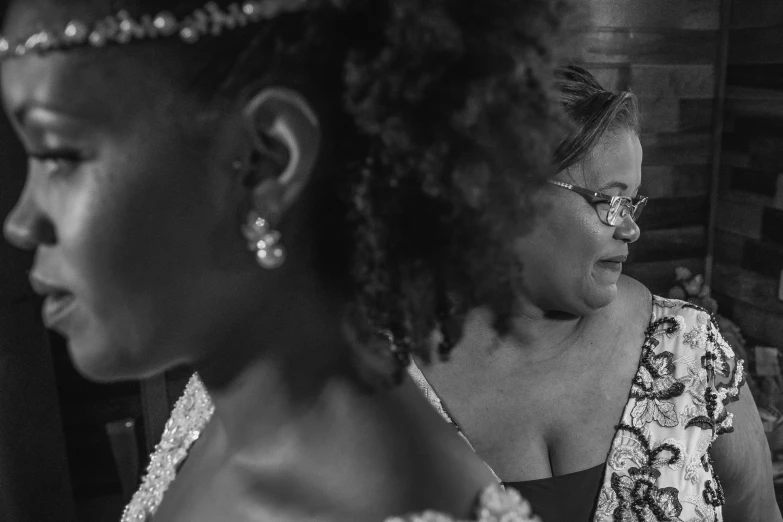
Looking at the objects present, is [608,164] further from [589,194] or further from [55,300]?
[55,300]

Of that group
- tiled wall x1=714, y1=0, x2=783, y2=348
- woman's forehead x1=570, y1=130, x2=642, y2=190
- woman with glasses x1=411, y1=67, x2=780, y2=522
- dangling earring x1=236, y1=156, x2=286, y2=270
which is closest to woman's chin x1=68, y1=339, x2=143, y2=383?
dangling earring x1=236, y1=156, x2=286, y2=270

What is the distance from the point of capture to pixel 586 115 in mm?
1383

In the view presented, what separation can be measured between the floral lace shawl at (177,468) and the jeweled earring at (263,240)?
0.32 meters

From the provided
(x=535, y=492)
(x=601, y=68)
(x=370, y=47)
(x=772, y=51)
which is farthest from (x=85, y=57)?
(x=772, y=51)

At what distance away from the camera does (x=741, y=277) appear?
3094 mm

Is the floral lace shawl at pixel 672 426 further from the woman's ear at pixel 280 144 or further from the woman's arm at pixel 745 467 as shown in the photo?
the woman's ear at pixel 280 144

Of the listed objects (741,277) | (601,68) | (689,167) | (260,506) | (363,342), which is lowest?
(741,277)

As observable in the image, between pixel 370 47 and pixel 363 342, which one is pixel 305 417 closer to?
pixel 363 342

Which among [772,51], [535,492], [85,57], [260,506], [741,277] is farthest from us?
[741,277]

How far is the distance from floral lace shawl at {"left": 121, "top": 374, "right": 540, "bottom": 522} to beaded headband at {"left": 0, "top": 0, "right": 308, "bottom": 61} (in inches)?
20.1

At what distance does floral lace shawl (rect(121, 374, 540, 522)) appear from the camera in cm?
72

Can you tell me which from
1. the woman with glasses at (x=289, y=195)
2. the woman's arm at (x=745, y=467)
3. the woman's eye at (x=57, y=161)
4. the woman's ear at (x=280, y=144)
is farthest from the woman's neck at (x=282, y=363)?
the woman's arm at (x=745, y=467)

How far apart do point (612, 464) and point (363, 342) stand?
3.15 ft

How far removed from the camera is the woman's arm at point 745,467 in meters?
1.56
